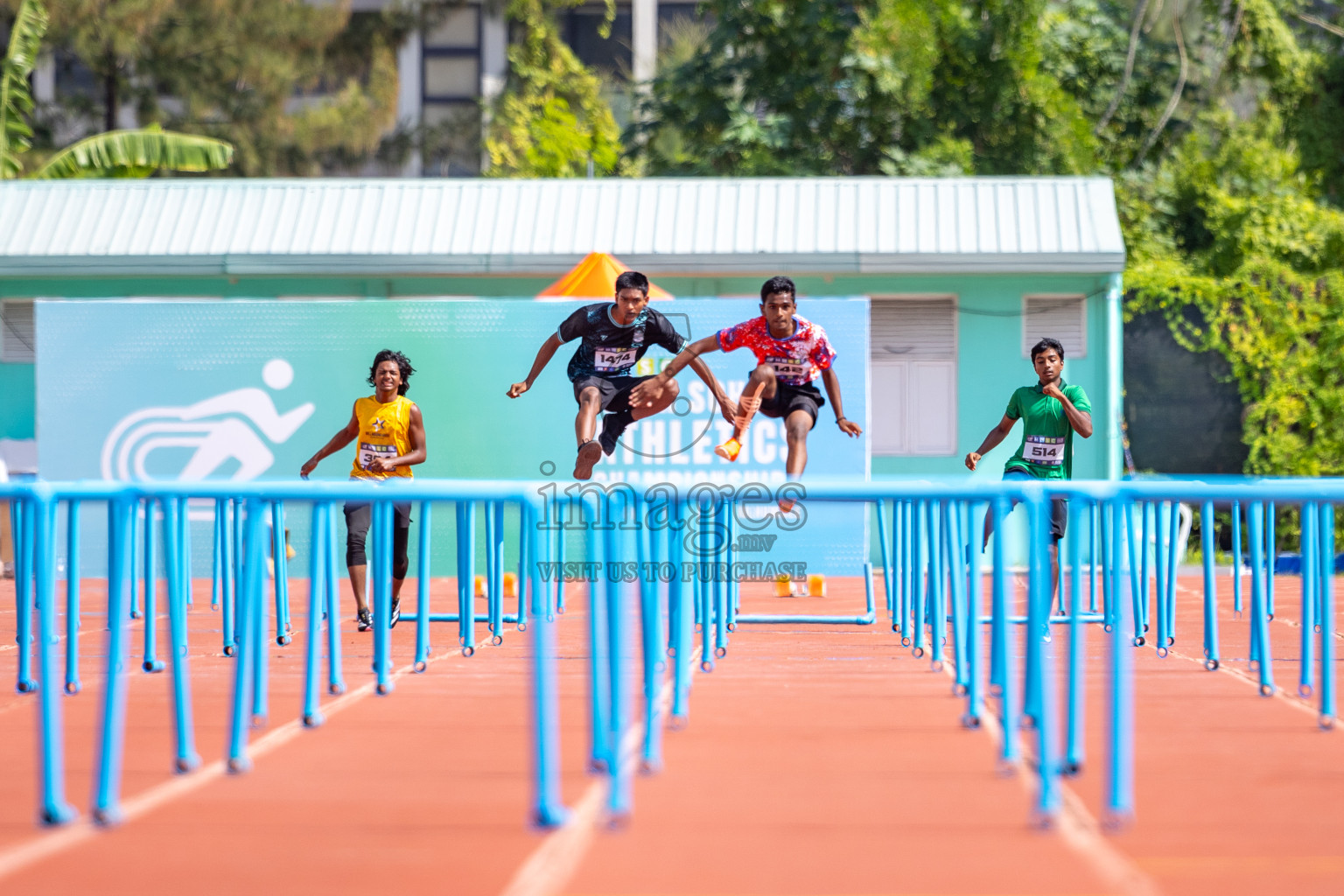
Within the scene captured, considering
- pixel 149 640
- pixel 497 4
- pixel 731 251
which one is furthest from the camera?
pixel 497 4

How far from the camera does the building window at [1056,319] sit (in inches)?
577

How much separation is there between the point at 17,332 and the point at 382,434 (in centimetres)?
801

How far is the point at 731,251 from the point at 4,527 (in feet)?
24.2

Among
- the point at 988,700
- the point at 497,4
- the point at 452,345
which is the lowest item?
the point at 988,700

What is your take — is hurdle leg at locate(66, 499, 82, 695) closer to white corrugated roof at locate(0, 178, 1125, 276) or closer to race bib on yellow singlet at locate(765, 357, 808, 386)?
race bib on yellow singlet at locate(765, 357, 808, 386)

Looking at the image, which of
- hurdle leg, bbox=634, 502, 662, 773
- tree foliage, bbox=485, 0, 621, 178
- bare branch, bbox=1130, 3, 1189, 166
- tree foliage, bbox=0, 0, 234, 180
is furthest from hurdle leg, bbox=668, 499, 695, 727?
tree foliage, bbox=485, 0, 621, 178

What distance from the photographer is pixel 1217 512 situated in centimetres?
1595

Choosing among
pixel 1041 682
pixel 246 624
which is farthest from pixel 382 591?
pixel 1041 682

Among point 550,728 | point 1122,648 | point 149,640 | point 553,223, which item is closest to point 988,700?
point 1122,648

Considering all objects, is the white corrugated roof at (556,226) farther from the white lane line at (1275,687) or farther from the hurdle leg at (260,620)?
the hurdle leg at (260,620)

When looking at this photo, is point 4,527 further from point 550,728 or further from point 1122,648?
point 1122,648

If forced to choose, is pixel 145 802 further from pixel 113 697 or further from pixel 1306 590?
pixel 1306 590

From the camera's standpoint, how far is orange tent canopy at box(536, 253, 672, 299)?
41.4 ft

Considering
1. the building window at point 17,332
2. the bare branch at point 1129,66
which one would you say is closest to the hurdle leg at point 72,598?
the building window at point 17,332
